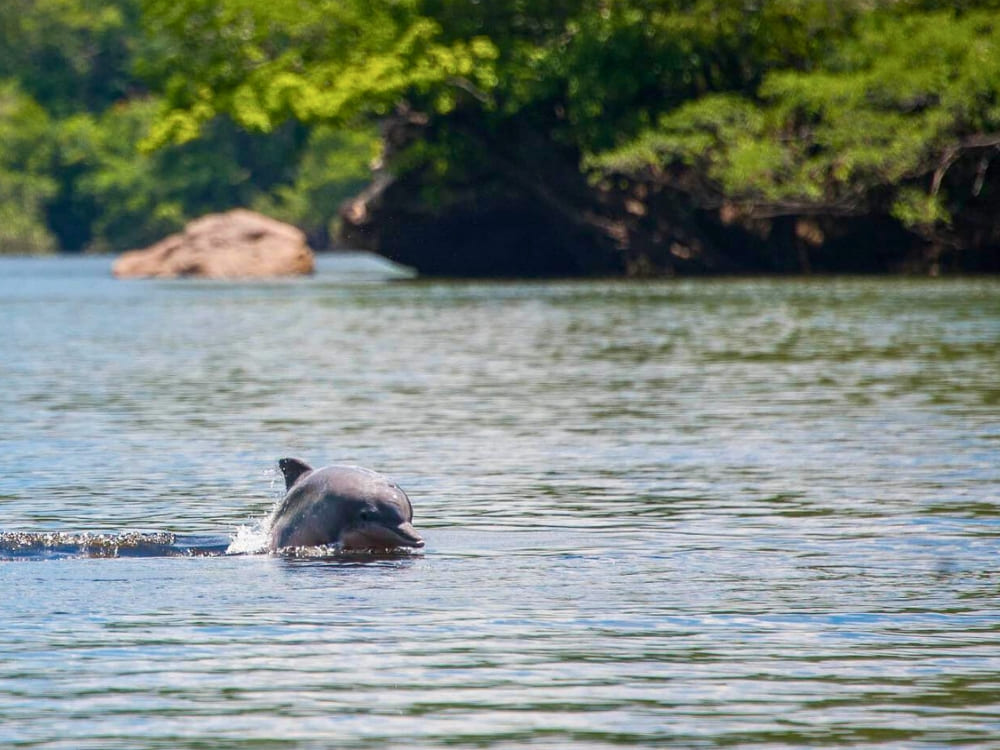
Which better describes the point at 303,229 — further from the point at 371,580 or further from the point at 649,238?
the point at 371,580

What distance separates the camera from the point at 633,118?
56.4 metres

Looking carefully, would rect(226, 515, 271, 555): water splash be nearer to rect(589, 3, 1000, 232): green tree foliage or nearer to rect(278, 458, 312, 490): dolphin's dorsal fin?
rect(278, 458, 312, 490): dolphin's dorsal fin

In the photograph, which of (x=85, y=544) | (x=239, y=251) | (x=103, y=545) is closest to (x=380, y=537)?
(x=103, y=545)

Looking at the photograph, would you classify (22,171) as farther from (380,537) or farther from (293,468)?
(380,537)

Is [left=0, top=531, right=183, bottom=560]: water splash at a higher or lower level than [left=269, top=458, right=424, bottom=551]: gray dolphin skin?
lower

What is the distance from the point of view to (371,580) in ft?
37.0

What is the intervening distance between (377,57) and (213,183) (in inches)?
2294

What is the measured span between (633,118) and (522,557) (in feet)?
148

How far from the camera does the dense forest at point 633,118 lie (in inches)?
2010

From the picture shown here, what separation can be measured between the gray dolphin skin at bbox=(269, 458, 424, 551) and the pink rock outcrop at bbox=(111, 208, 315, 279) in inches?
2209

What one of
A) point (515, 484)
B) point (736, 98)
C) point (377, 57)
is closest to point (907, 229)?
point (736, 98)

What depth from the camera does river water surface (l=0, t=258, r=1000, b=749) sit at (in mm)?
8211

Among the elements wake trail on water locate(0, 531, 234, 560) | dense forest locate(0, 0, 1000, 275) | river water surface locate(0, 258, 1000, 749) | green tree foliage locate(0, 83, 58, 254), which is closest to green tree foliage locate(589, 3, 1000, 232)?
dense forest locate(0, 0, 1000, 275)

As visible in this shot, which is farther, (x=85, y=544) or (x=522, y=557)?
(x=85, y=544)
